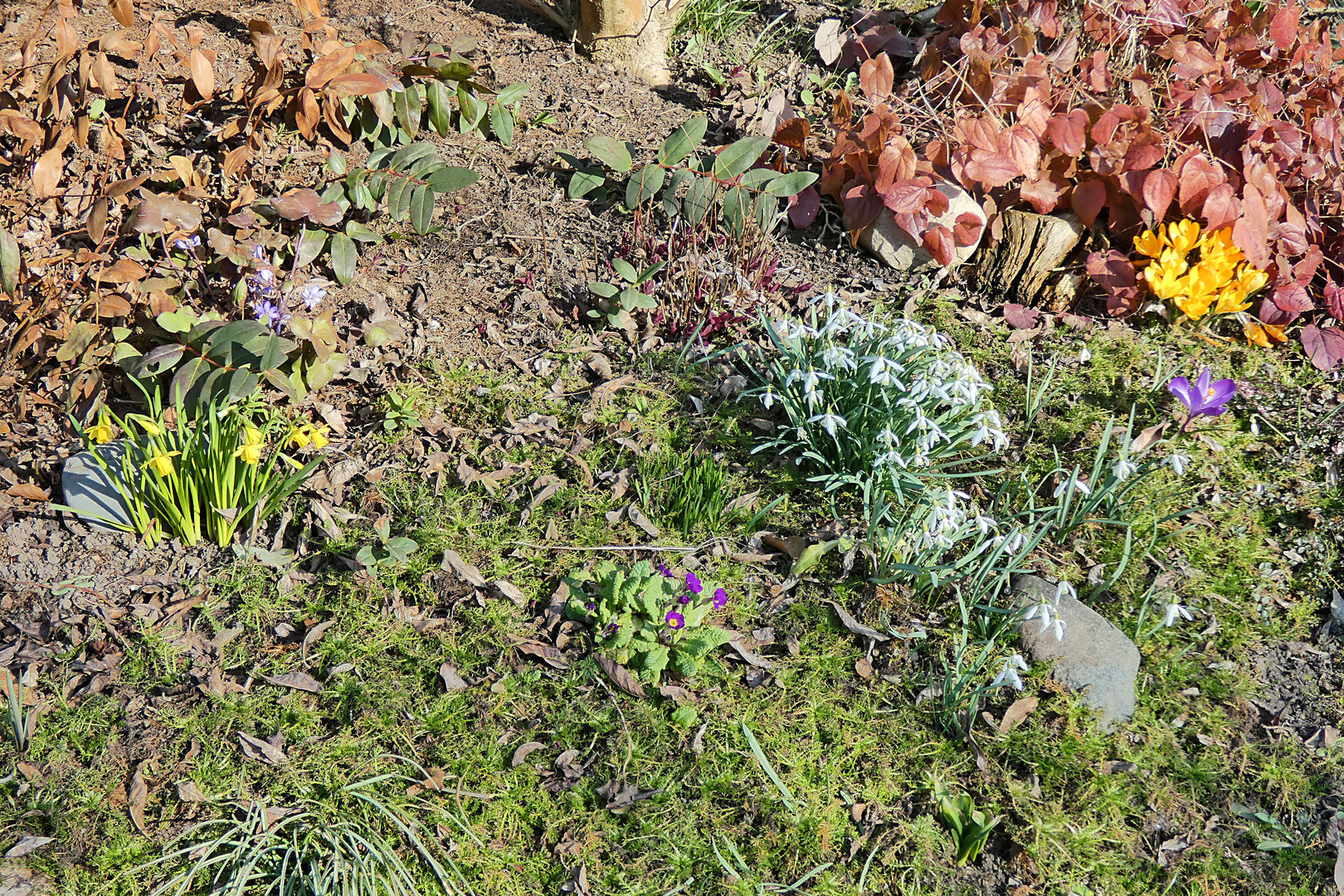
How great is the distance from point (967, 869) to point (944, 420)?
1.24 metres

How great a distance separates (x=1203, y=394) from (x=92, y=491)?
3150 millimetres

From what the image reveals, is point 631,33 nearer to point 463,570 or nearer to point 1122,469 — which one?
point 463,570

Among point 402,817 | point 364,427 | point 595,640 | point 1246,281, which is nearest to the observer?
point 402,817

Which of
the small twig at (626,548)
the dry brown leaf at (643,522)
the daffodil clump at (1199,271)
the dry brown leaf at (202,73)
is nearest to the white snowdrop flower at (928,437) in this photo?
the small twig at (626,548)

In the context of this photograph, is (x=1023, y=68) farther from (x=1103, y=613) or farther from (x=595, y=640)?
(x=595, y=640)

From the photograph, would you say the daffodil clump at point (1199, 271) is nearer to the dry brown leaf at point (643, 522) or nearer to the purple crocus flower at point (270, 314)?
the dry brown leaf at point (643, 522)

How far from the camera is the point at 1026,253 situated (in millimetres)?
3414

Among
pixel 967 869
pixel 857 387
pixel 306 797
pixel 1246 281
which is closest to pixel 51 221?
pixel 306 797

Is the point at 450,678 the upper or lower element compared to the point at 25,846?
upper

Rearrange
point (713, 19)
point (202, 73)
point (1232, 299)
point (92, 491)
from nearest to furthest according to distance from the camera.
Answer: point (92, 491) → point (202, 73) → point (1232, 299) → point (713, 19)

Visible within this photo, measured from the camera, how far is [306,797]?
214cm

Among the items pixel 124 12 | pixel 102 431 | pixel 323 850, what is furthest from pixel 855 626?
pixel 124 12

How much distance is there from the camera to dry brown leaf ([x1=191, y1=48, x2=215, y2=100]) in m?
3.12

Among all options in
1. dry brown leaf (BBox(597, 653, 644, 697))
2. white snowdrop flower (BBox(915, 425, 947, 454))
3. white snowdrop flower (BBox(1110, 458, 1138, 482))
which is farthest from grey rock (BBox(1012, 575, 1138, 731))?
dry brown leaf (BBox(597, 653, 644, 697))
